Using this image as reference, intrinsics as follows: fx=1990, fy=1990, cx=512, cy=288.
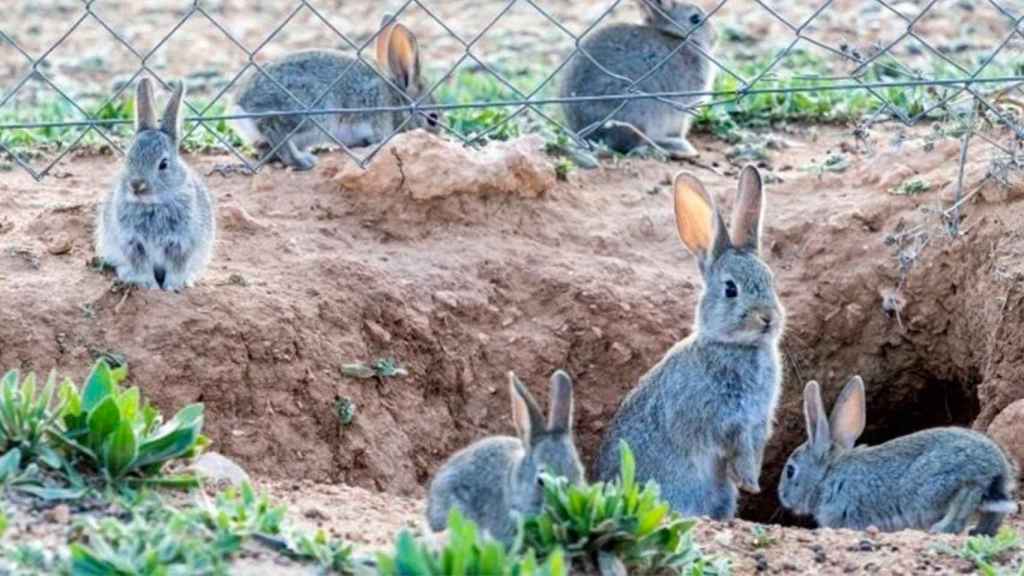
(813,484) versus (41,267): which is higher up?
(41,267)

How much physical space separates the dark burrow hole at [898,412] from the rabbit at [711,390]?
38.2 inches

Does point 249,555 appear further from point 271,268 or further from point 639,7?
point 639,7

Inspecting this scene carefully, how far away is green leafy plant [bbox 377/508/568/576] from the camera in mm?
4473

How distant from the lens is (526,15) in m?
11.9

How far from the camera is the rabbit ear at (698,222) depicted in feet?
22.9

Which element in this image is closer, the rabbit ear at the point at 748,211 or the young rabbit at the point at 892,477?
the young rabbit at the point at 892,477

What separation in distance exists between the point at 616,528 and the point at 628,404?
2120 mm

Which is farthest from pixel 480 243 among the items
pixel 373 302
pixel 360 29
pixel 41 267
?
pixel 360 29

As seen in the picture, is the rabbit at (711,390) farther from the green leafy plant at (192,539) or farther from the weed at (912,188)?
the green leafy plant at (192,539)

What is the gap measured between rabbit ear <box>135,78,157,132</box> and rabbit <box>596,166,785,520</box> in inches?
73.6

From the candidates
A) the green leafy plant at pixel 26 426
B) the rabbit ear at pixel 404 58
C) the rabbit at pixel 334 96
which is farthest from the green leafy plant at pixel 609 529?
the rabbit ear at pixel 404 58

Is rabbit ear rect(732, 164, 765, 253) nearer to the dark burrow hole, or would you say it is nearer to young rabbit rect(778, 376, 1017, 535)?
young rabbit rect(778, 376, 1017, 535)

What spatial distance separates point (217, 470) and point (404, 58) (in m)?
3.71

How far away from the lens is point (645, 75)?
8.51 m
